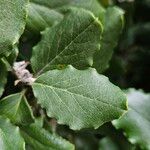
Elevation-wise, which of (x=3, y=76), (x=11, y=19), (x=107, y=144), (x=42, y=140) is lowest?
(x=107, y=144)

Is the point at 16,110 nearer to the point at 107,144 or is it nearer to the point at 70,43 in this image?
the point at 70,43

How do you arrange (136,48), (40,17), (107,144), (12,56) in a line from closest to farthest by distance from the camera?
(12,56)
(40,17)
(107,144)
(136,48)

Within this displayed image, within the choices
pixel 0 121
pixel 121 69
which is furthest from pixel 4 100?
pixel 121 69

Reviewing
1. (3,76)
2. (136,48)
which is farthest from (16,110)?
(136,48)

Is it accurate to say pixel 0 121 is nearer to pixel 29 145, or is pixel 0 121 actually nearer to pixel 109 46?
pixel 29 145

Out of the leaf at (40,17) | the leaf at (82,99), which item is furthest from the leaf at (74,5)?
the leaf at (82,99)

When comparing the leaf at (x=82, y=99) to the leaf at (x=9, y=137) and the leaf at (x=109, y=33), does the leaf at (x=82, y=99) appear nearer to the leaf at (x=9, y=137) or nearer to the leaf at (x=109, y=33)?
the leaf at (x=9, y=137)

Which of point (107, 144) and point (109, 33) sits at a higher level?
point (109, 33)
